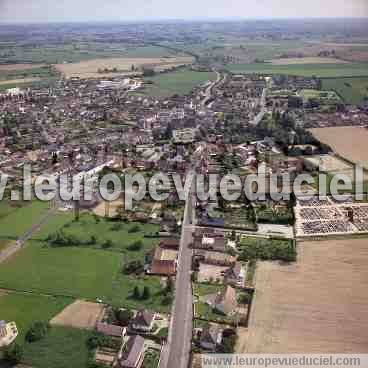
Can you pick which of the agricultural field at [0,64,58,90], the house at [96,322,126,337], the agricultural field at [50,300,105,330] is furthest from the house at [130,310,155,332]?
the agricultural field at [0,64,58,90]

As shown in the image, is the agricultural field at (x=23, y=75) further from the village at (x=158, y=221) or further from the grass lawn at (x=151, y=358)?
the grass lawn at (x=151, y=358)

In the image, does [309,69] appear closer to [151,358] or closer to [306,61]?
[306,61]

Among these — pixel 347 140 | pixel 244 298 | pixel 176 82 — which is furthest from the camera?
pixel 176 82

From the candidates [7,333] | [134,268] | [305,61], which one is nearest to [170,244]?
[134,268]

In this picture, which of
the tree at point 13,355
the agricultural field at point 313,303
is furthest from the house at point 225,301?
the tree at point 13,355

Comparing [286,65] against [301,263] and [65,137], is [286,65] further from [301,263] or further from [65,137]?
[301,263]

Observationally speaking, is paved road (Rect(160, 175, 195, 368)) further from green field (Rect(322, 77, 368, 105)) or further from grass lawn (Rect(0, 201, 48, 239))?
green field (Rect(322, 77, 368, 105))

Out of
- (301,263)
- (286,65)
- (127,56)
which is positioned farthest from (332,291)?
(127,56)
